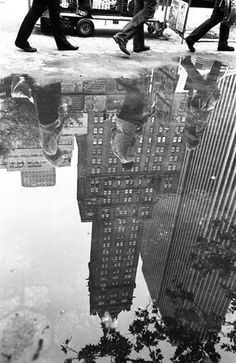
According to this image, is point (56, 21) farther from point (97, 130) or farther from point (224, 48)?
point (224, 48)

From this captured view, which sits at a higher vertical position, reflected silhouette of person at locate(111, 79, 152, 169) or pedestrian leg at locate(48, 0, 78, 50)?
pedestrian leg at locate(48, 0, 78, 50)

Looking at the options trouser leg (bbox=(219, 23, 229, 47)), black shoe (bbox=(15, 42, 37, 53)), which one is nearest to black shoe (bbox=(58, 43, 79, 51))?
black shoe (bbox=(15, 42, 37, 53))

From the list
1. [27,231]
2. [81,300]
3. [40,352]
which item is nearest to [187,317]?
[81,300]

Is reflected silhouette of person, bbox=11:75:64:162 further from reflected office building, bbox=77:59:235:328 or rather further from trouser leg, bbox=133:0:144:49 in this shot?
trouser leg, bbox=133:0:144:49

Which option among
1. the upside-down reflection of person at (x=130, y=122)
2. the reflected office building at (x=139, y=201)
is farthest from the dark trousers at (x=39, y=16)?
the reflected office building at (x=139, y=201)

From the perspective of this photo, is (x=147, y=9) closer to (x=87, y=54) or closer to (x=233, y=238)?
(x=87, y=54)

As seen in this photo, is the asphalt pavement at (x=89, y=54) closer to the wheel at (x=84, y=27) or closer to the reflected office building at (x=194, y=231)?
the wheel at (x=84, y=27)

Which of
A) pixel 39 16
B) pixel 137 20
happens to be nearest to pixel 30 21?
pixel 39 16
